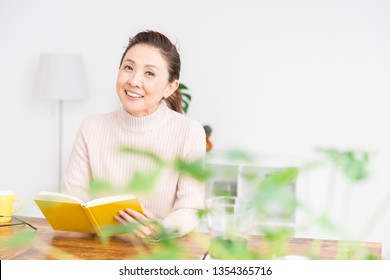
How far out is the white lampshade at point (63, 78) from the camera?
342cm

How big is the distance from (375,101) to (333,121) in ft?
0.88

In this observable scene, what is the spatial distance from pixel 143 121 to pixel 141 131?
4 centimetres

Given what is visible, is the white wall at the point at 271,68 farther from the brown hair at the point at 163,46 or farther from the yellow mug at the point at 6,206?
the yellow mug at the point at 6,206

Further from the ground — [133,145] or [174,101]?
[174,101]

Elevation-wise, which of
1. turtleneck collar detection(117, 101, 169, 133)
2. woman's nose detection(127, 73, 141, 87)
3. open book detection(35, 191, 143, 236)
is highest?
woman's nose detection(127, 73, 141, 87)

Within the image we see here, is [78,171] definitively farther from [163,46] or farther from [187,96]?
[187,96]

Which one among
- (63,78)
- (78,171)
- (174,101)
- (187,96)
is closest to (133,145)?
(78,171)

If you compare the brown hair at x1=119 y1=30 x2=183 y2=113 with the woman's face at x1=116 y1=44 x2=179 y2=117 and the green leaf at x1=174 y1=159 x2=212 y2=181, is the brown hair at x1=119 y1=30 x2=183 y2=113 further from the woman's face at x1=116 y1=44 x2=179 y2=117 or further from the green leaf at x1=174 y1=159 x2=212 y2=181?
the green leaf at x1=174 y1=159 x2=212 y2=181

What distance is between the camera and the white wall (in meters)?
3.35

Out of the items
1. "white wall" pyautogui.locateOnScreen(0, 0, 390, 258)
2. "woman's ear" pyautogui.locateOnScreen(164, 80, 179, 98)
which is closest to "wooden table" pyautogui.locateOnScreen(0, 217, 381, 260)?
"woman's ear" pyautogui.locateOnScreen(164, 80, 179, 98)

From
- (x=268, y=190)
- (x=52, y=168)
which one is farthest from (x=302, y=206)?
(x=52, y=168)

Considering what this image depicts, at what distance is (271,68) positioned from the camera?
3434mm

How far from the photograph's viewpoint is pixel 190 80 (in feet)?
11.5

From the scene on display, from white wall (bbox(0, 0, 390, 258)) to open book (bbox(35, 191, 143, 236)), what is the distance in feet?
6.19
